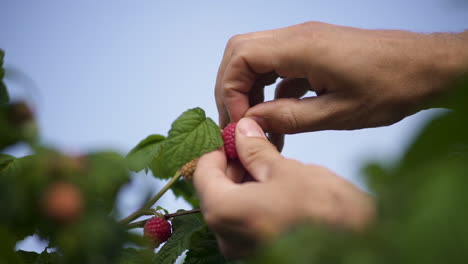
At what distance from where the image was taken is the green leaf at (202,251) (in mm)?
1005

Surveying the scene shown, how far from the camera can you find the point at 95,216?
0.38 metres

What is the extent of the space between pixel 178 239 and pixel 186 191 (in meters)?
0.39

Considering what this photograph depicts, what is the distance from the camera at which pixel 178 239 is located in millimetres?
1003

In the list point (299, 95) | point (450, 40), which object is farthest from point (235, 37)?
point (450, 40)

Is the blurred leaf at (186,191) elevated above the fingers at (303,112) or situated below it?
below

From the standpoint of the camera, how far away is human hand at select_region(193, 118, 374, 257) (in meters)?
0.50

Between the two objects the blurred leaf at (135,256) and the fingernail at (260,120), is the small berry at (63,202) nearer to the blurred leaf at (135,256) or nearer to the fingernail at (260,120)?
the blurred leaf at (135,256)

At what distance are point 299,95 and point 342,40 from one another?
331mm

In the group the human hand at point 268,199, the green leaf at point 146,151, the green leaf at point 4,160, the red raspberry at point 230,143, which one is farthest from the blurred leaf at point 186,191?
the green leaf at point 4,160

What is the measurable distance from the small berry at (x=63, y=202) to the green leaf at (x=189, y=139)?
575 mm

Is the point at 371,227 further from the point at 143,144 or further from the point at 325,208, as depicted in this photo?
the point at 143,144

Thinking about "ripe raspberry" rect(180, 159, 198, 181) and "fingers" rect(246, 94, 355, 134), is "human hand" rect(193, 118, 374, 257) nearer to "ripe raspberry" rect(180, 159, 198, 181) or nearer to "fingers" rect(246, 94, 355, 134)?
"ripe raspberry" rect(180, 159, 198, 181)

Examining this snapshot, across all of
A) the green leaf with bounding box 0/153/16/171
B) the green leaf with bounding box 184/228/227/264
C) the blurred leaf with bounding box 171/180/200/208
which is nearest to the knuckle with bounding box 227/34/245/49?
the blurred leaf with bounding box 171/180/200/208

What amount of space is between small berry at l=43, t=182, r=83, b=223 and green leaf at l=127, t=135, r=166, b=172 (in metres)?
0.66
